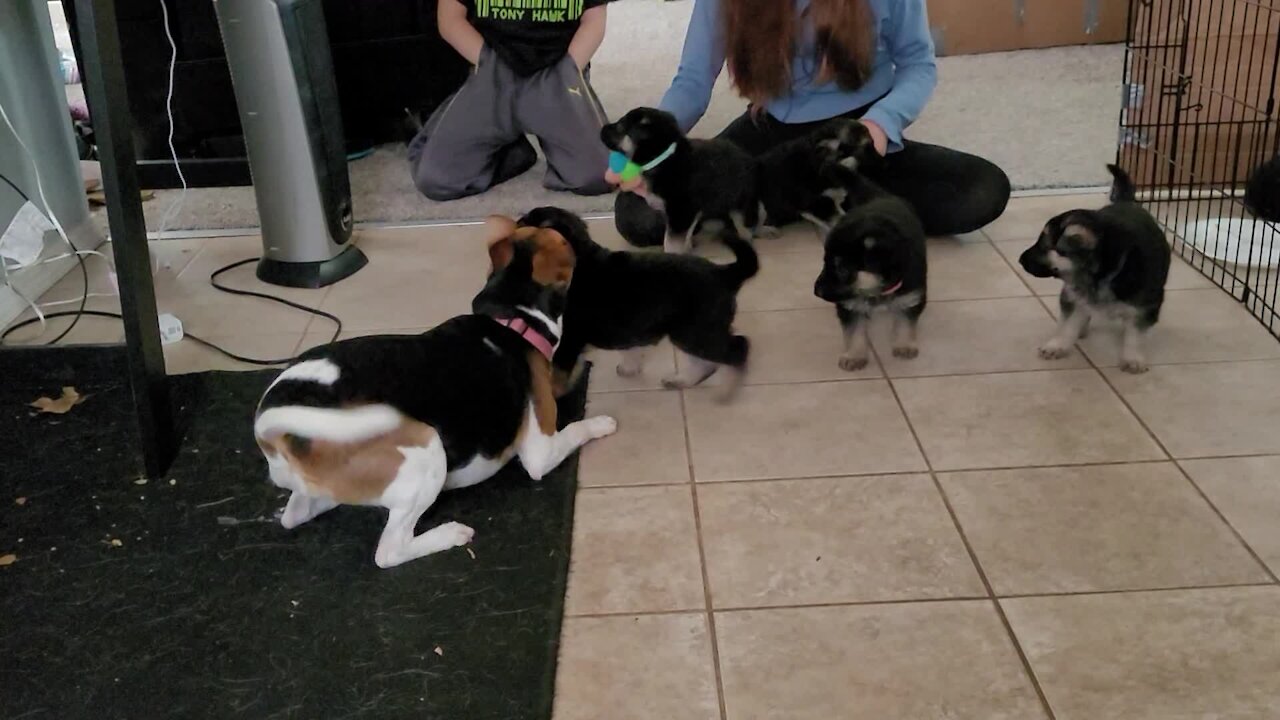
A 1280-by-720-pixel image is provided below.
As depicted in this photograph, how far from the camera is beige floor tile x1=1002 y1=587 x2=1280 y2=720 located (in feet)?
5.18

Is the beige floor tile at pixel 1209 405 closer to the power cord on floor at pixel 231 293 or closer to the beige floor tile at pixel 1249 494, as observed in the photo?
the beige floor tile at pixel 1249 494

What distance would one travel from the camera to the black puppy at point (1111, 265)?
2367 millimetres

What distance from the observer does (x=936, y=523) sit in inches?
79.0

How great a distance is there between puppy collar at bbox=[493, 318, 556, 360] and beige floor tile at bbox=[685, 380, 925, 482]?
1.32ft

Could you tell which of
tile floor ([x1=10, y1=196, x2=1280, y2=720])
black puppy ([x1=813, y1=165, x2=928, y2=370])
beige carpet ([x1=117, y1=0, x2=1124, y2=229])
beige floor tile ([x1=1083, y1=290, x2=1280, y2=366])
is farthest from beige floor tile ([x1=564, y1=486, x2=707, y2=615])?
beige carpet ([x1=117, y1=0, x2=1124, y2=229])

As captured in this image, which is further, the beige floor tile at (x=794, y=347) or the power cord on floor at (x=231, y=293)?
the power cord on floor at (x=231, y=293)

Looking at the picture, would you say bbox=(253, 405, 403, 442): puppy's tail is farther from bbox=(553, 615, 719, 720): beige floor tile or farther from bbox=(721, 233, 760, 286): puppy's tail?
bbox=(721, 233, 760, 286): puppy's tail

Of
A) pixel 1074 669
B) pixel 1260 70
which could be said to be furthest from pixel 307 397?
pixel 1260 70

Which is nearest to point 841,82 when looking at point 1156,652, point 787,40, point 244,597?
point 787,40

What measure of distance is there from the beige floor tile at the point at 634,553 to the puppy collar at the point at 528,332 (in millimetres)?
300

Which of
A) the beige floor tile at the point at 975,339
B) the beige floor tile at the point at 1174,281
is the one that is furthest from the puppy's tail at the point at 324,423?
the beige floor tile at the point at 1174,281

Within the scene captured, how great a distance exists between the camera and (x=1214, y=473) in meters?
2.11

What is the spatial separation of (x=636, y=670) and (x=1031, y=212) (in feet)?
7.84

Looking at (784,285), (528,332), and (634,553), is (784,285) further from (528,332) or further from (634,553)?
(634,553)
